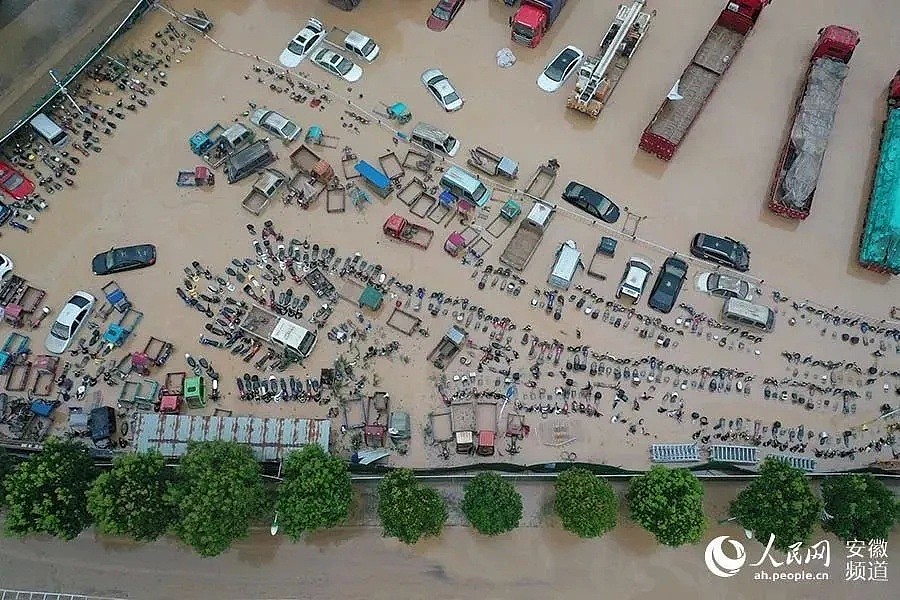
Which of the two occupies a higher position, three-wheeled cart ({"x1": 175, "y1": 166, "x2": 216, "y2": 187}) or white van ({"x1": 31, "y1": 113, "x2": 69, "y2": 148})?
three-wheeled cart ({"x1": 175, "y1": 166, "x2": 216, "y2": 187})

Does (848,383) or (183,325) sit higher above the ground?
(848,383)

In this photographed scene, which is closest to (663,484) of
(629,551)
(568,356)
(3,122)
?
(629,551)

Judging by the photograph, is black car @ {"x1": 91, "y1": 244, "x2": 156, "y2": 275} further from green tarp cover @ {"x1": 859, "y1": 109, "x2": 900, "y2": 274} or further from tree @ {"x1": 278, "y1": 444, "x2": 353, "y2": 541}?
green tarp cover @ {"x1": 859, "y1": 109, "x2": 900, "y2": 274}

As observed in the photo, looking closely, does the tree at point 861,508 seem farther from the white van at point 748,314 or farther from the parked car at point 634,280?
the parked car at point 634,280

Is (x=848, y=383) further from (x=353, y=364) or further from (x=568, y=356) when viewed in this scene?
(x=353, y=364)

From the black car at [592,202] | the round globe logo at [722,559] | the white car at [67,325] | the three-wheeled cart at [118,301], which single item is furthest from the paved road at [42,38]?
the round globe logo at [722,559]

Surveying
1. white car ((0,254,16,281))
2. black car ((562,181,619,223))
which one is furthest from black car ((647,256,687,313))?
white car ((0,254,16,281))
